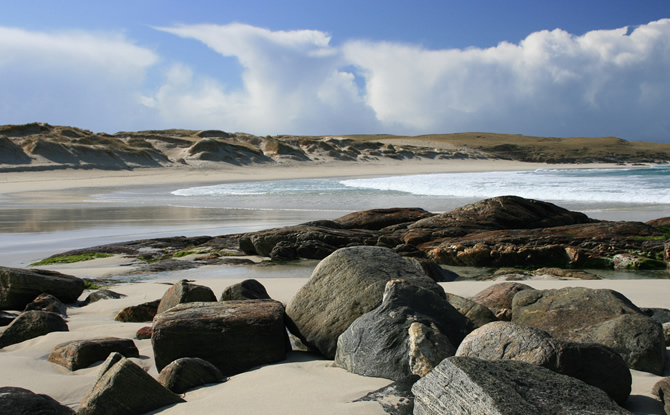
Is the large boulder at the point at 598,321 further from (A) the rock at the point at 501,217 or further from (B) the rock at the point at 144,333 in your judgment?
(A) the rock at the point at 501,217

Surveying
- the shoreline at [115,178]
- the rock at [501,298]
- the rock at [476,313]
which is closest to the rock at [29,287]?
the rock at [476,313]

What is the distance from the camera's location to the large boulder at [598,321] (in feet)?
10.6

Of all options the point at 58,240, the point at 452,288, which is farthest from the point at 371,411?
the point at 58,240

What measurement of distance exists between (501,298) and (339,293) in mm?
1530

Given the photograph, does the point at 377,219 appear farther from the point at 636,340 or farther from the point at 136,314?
the point at 636,340

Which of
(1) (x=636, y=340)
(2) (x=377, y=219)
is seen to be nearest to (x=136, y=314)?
(1) (x=636, y=340)

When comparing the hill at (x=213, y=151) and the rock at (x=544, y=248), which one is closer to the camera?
the rock at (x=544, y=248)

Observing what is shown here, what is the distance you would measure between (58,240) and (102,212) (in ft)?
18.8

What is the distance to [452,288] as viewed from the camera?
5945mm

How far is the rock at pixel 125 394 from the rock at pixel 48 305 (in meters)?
2.53

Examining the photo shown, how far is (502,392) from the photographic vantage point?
2096mm

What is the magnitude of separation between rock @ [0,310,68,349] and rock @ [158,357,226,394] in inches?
65.9

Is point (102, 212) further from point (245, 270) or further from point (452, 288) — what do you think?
point (452, 288)

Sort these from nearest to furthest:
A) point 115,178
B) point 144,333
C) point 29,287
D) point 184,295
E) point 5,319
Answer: point 144,333 < point 184,295 < point 5,319 < point 29,287 < point 115,178
